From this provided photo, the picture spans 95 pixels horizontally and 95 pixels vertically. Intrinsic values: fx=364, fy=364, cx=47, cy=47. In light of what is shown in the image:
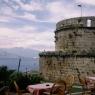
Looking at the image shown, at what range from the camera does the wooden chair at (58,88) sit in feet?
34.8

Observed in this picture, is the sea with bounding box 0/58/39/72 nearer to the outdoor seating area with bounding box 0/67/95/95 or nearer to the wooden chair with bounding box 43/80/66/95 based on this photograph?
the outdoor seating area with bounding box 0/67/95/95

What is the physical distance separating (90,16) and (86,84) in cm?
1275

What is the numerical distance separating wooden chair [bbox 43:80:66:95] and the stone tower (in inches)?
536

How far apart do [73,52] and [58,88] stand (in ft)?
47.3

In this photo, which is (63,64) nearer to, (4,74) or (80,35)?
(80,35)

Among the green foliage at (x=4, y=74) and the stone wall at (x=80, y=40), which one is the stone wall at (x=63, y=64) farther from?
the green foliage at (x=4, y=74)

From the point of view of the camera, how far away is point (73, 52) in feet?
82.1

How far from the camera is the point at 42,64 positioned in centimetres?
2720

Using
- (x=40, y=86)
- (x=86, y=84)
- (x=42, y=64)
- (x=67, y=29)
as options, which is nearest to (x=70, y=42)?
(x=67, y=29)

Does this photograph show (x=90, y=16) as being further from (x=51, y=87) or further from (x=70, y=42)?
(x=51, y=87)

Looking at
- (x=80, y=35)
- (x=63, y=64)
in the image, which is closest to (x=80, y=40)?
(x=80, y=35)

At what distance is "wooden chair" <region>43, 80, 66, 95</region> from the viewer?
10.6 m

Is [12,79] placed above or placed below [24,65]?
above

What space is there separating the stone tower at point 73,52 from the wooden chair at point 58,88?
13.6 metres
